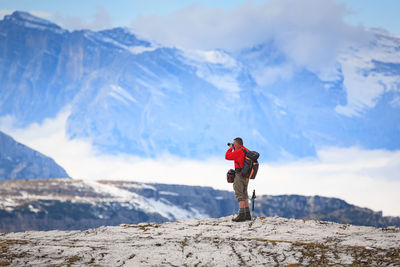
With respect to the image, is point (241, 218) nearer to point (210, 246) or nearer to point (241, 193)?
point (241, 193)

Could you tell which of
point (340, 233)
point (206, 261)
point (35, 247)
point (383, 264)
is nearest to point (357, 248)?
point (383, 264)

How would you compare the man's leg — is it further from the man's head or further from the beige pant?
the man's head

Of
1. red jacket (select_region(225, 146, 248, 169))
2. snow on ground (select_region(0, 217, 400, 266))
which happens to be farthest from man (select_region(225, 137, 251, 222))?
snow on ground (select_region(0, 217, 400, 266))

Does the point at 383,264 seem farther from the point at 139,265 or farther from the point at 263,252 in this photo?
A: the point at 139,265

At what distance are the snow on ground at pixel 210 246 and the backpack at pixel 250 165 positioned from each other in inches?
91.6

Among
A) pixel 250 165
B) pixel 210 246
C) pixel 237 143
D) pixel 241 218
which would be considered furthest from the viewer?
pixel 241 218

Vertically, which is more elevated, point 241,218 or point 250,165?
point 250,165

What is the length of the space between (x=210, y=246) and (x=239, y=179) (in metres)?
6.73

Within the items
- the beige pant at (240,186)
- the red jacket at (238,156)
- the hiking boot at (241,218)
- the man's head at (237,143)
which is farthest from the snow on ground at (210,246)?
the man's head at (237,143)

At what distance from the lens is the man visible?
2436cm

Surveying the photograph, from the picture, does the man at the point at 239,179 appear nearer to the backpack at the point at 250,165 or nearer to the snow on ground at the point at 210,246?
the backpack at the point at 250,165

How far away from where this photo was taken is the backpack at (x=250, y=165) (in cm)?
2422

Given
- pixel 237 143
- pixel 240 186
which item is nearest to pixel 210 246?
pixel 240 186

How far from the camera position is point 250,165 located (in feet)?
79.7
